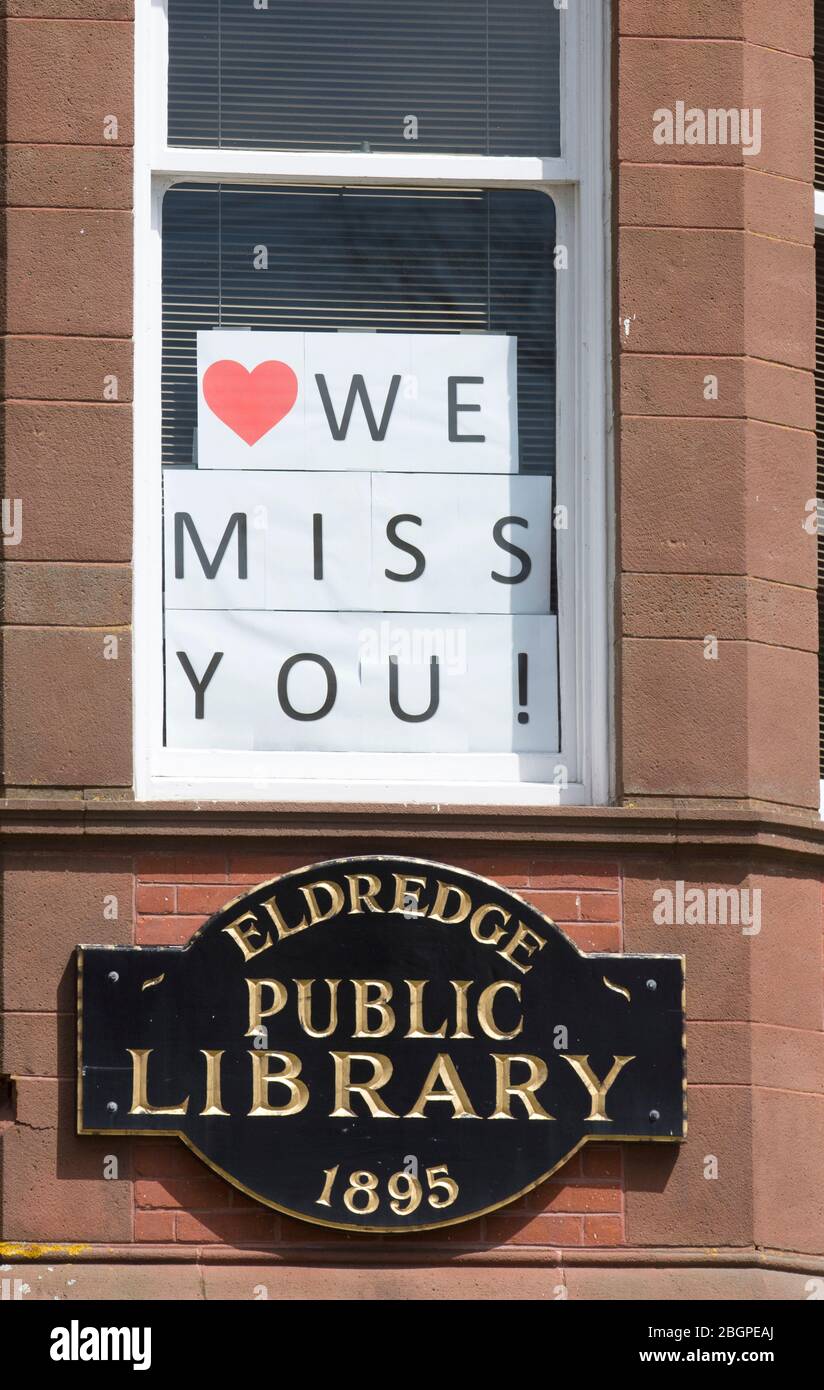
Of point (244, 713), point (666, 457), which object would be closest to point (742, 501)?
point (666, 457)

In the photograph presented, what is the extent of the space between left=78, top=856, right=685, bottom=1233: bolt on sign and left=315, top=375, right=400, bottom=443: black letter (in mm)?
1476

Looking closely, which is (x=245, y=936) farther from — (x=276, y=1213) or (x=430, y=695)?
(x=430, y=695)

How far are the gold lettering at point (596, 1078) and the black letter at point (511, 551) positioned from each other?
1577mm

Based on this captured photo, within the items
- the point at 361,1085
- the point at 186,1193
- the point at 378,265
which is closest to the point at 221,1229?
the point at 186,1193

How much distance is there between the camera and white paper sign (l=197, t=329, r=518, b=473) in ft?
28.0

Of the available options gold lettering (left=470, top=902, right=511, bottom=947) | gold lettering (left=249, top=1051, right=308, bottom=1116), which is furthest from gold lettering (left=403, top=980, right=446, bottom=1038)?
gold lettering (left=249, top=1051, right=308, bottom=1116)

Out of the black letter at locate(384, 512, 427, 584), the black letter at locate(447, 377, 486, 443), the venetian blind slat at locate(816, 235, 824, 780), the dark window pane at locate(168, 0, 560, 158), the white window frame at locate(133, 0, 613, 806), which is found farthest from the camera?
the venetian blind slat at locate(816, 235, 824, 780)

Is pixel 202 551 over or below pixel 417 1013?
over

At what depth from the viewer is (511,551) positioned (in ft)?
28.1

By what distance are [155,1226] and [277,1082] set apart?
1.79ft

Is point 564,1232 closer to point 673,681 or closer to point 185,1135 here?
point 185,1135

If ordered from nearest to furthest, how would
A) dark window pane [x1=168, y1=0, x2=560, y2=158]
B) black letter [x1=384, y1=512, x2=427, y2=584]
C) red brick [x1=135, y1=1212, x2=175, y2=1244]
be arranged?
1. red brick [x1=135, y1=1212, x2=175, y2=1244]
2. black letter [x1=384, y1=512, x2=427, y2=584]
3. dark window pane [x1=168, y1=0, x2=560, y2=158]

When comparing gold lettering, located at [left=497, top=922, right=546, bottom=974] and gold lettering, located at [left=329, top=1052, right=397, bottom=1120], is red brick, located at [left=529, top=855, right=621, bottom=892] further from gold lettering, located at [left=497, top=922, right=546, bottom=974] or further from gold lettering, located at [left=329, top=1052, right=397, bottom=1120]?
gold lettering, located at [left=329, top=1052, right=397, bottom=1120]

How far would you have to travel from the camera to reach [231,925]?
26.0ft
